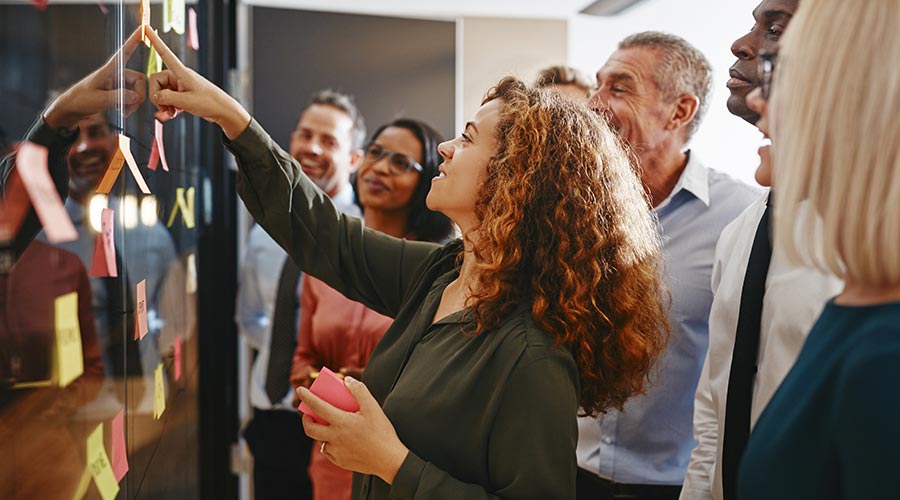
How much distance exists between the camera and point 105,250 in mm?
1033

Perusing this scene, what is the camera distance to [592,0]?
3838mm

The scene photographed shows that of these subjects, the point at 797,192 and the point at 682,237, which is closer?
the point at 797,192

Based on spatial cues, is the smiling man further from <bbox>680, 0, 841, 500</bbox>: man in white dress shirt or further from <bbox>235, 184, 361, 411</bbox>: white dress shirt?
<bbox>235, 184, 361, 411</bbox>: white dress shirt

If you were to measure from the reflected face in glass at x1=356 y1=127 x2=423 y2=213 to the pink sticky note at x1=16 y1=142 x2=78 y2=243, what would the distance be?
1793 mm

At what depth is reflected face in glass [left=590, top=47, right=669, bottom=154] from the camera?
208 centimetres

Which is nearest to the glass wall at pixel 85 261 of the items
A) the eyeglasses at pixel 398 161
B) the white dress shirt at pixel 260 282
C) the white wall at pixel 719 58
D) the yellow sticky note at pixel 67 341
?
the yellow sticky note at pixel 67 341

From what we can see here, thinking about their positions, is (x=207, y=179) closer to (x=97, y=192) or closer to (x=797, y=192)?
(x=97, y=192)

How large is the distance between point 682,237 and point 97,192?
1.39 m

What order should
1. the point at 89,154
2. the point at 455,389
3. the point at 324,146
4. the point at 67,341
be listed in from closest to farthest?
the point at 67,341
the point at 89,154
the point at 455,389
the point at 324,146

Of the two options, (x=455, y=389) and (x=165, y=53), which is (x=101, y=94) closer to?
(x=165, y=53)

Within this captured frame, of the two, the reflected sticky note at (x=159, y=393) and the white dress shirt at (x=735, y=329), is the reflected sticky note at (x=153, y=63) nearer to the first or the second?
the reflected sticky note at (x=159, y=393)

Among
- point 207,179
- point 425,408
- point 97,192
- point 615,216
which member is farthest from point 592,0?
point 97,192

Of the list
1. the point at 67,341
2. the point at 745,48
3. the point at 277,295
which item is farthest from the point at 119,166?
the point at 277,295

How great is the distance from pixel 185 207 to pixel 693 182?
1228 mm
